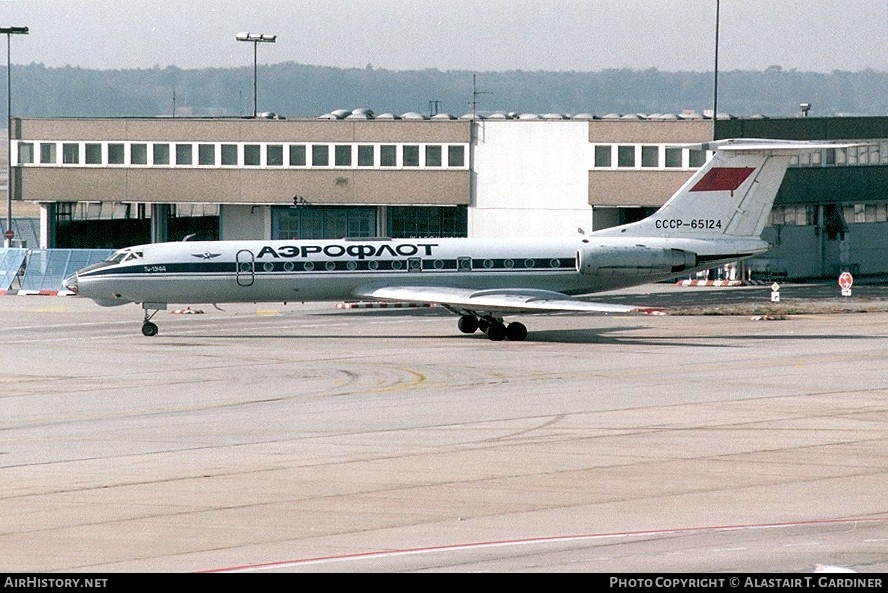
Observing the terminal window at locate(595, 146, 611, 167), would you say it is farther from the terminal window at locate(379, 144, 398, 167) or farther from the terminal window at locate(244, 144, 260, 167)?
the terminal window at locate(244, 144, 260, 167)

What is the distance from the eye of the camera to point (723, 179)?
4444 cm

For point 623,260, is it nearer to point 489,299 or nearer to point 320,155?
point 489,299

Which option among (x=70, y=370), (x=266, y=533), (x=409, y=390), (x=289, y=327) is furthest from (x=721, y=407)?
(x=289, y=327)

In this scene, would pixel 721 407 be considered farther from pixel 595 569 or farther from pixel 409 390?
pixel 595 569

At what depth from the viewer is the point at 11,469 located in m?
21.7

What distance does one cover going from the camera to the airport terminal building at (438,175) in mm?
62406

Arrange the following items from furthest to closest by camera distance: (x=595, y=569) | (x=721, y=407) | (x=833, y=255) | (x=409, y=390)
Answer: (x=833, y=255) → (x=409, y=390) → (x=721, y=407) → (x=595, y=569)

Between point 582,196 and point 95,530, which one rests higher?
point 582,196

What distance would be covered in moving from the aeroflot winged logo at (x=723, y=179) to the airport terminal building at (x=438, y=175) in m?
15.7

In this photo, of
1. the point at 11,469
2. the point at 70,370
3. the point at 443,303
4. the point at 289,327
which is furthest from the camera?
the point at 289,327

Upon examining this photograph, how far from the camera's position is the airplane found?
139 ft

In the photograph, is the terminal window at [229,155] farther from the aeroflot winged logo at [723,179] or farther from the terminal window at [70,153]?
the aeroflot winged logo at [723,179]

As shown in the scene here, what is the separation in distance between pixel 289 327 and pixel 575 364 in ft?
44.8

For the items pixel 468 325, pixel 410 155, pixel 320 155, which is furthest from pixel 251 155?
pixel 468 325
